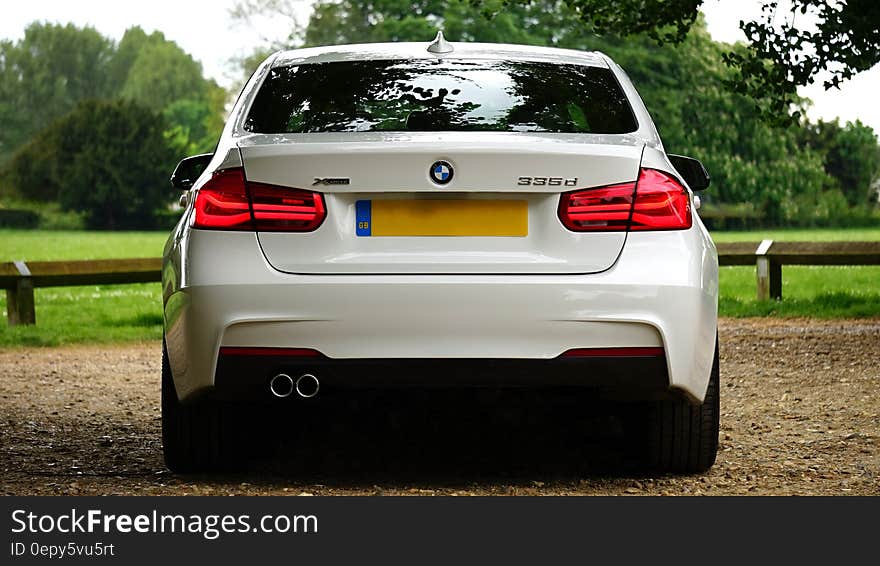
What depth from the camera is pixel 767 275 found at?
56.4 feet

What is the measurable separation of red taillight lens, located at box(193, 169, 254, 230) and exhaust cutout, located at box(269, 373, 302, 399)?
518 mm

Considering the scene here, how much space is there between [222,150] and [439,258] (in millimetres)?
923

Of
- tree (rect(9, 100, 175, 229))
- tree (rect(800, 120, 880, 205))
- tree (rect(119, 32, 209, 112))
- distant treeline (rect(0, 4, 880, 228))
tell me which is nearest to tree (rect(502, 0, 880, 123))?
distant treeline (rect(0, 4, 880, 228))

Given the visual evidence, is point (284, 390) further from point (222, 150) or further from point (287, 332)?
point (222, 150)

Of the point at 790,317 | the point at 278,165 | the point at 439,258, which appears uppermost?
the point at 278,165

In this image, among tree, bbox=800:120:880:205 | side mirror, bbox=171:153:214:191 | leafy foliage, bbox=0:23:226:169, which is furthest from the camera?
leafy foliage, bbox=0:23:226:169

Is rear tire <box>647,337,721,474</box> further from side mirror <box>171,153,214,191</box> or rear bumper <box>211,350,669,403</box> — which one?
side mirror <box>171,153,214,191</box>

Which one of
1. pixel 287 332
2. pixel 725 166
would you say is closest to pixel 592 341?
pixel 287 332

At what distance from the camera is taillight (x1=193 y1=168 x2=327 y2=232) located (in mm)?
Answer: 4684

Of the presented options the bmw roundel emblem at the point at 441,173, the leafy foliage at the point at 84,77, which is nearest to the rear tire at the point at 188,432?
the bmw roundel emblem at the point at 441,173

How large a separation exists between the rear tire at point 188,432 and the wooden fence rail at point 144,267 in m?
9.18

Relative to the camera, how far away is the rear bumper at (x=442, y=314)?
462 cm

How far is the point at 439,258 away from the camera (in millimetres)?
4633
